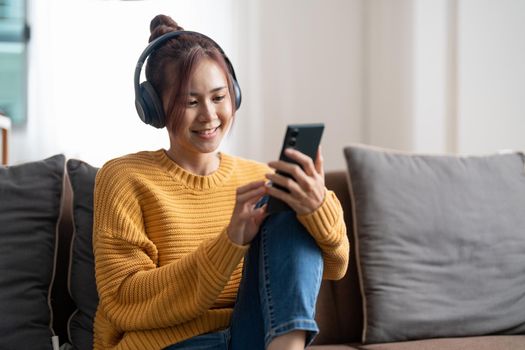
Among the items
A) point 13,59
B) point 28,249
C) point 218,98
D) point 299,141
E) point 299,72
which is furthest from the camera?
point 299,72

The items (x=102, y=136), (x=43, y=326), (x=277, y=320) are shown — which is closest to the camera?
(x=277, y=320)

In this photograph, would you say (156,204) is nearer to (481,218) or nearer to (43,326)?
(43,326)

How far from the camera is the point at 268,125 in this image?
114 inches

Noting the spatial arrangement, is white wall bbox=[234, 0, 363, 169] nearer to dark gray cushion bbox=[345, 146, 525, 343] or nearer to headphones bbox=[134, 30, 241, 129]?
dark gray cushion bbox=[345, 146, 525, 343]

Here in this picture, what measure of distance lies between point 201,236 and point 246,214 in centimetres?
28

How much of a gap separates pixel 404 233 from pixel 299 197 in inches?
28.9

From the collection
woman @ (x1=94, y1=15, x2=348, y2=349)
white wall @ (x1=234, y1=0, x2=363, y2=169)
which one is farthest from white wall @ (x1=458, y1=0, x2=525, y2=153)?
woman @ (x1=94, y1=15, x2=348, y2=349)

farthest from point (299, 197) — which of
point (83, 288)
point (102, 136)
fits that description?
point (102, 136)

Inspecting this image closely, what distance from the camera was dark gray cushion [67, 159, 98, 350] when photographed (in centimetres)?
169

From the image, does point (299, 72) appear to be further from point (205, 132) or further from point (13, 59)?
point (205, 132)

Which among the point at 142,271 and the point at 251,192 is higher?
the point at 251,192

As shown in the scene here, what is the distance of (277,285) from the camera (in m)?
1.22

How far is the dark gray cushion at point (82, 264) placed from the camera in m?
1.69

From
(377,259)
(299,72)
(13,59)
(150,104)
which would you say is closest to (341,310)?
(377,259)
